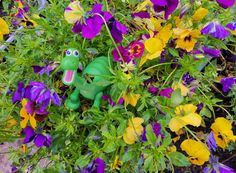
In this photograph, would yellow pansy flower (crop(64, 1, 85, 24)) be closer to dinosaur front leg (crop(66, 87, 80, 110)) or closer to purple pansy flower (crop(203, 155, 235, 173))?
dinosaur front leg (crop(66, 87, 80, 110))

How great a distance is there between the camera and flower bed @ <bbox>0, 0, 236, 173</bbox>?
113 cm

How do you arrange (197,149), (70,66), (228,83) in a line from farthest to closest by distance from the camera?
(228,83) < (197,149) < (70,66)

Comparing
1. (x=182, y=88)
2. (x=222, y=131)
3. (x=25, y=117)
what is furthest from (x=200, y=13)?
(x=25, y=117)

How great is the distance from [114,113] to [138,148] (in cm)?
10

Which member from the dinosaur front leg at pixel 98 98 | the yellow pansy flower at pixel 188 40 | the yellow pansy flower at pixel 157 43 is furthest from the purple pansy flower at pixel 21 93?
the yellow pansy flower at pixel 188 40

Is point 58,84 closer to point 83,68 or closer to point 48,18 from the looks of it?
point 83,68

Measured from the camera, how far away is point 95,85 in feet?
3.82

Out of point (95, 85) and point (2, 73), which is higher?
point (95, 85)

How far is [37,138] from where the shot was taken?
127cm

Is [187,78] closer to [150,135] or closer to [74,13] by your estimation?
[150,135]

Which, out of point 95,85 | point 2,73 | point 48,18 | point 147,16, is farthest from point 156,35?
point 2,73

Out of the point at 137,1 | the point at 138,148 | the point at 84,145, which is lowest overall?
the point at 84,145

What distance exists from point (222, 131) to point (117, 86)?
31 centimetres

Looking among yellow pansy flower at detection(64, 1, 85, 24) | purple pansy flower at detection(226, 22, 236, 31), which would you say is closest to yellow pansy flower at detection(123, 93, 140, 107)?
yellow pansy flower at detection(64, 1, 85, 24)
